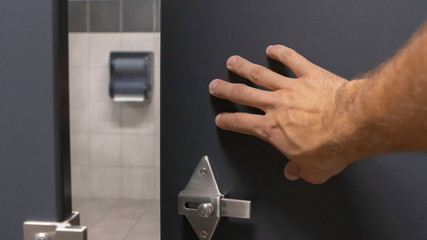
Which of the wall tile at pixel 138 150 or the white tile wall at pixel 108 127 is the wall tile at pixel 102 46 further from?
the wall tile at pixel 138 150

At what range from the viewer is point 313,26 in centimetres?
67

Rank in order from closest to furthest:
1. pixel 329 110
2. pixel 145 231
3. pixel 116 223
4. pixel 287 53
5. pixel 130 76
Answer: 1. pixel 329 110
2. pixel 287 53
3. pixel 145 231
4. pixel 116 223
5. pixel 130 76

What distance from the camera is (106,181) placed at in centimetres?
284

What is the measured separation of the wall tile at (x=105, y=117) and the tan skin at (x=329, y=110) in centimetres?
217

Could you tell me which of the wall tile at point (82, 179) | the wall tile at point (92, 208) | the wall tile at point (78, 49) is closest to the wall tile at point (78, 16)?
the wall tile at point (78, 49)

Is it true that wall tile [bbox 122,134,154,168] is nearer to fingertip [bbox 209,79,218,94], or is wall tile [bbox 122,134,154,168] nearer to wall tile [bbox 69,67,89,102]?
wall tile [bbox 69,67,89,102]

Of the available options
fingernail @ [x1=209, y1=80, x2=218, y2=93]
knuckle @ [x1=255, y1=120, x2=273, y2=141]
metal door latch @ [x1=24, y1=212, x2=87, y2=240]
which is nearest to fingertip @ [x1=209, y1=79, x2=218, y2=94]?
fingernail @ [x1=209, y1=80, x2=218, y2=93]

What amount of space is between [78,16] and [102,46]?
0.85ft

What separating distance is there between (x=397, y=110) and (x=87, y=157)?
2.63 meters

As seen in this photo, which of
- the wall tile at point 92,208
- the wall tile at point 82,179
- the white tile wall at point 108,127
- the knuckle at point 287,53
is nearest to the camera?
the knuckle at point 287,53

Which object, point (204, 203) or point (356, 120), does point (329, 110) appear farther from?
point (204, 203)

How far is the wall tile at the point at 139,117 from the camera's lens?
275 cm

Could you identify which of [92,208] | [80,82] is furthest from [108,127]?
[92,208]

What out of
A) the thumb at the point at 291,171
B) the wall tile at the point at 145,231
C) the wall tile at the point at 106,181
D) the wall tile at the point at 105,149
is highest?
the thumb at the point at 291,171
